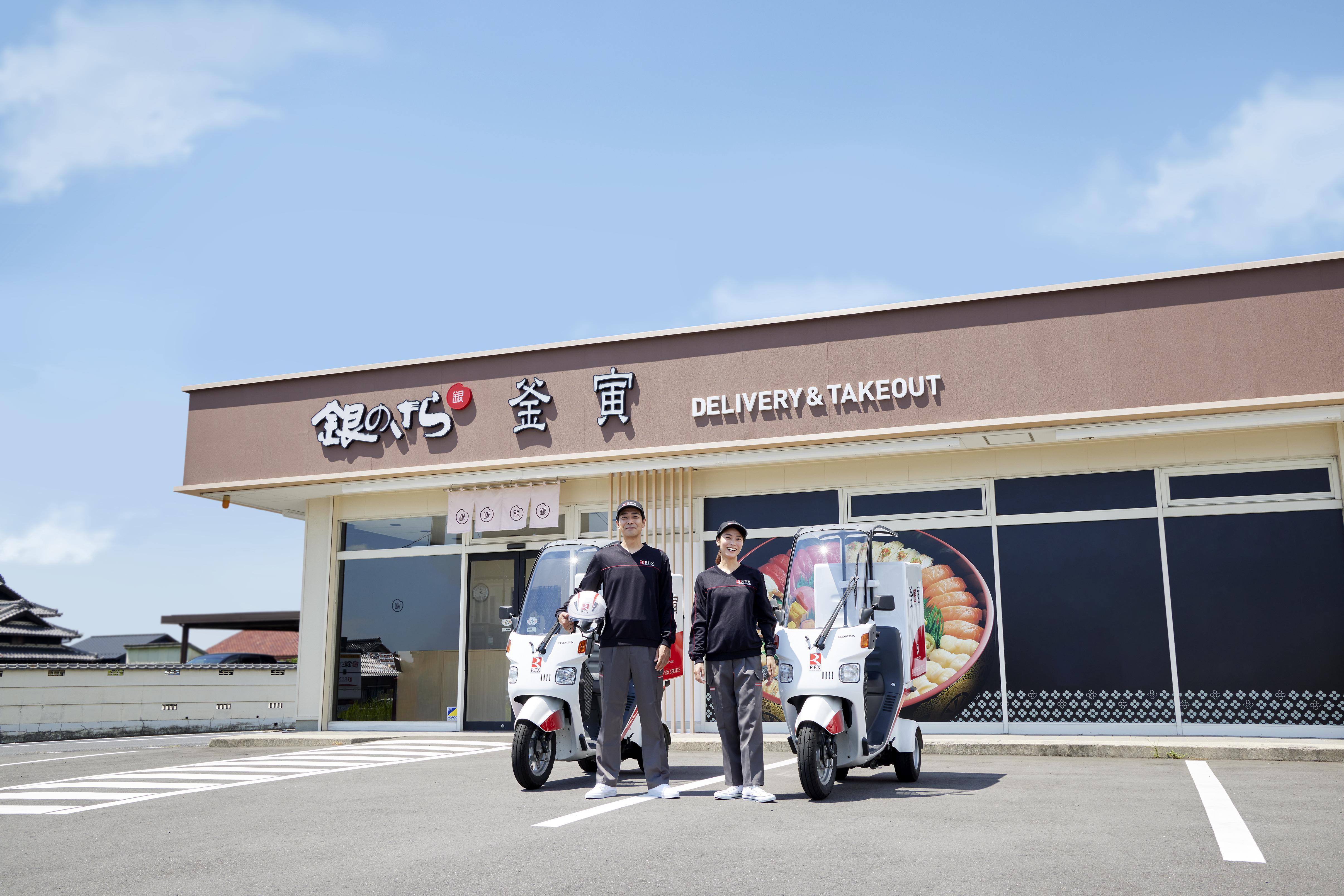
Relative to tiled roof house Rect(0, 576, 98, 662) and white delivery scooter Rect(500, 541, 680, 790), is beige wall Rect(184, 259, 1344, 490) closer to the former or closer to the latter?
white delivery scooter Rect(500, 541, 680, 790)

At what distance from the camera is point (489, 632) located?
1476 centimetres

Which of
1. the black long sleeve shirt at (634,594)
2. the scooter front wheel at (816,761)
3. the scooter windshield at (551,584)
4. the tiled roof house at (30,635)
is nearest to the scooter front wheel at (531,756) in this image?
the scooter windshield at (551,584)

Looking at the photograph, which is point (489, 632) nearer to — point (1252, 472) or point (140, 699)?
point (140, 699)

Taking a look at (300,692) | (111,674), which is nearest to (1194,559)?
(300,692)

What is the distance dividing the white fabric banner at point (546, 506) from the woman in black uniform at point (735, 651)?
7.35 meters

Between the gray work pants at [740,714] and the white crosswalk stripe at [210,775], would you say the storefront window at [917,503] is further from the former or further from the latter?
the gray work pants at [740,714]

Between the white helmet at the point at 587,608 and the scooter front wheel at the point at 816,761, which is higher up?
the white helmet at the point at 587,608

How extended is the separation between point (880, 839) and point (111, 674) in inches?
713

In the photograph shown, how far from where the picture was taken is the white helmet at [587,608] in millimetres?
7414

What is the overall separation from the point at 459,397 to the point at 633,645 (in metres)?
8.17

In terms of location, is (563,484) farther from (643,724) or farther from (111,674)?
(111,674)

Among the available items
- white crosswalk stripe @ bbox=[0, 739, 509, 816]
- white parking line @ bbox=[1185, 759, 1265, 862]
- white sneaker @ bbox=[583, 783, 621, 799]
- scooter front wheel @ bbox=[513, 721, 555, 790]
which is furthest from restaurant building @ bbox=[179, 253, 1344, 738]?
white sneaker @ bbox=[583, 783, 621, 799]

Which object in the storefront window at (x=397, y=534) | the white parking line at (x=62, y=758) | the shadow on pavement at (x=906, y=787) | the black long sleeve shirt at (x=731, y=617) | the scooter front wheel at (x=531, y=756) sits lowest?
the white parking line at (x=62, y=758)

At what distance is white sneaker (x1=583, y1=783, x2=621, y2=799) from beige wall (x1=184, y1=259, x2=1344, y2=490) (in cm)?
635
